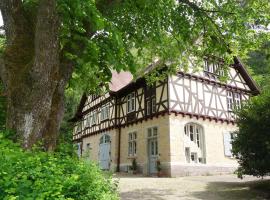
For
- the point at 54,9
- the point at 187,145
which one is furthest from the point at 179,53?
the point at 54,9

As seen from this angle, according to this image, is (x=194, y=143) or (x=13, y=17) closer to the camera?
(x=13, y=17)

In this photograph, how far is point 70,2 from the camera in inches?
248

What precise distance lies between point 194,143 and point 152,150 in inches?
100

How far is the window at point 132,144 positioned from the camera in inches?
838

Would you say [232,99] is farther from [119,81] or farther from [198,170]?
Result: [119,81]

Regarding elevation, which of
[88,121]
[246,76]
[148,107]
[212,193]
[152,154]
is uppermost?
[246,76]

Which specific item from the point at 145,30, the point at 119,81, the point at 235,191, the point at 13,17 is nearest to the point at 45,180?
the point at 13,17

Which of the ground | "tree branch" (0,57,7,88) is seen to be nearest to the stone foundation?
the ground

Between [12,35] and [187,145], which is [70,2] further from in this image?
[187,145]

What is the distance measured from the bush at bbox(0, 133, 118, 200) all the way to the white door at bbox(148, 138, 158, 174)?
580 inches

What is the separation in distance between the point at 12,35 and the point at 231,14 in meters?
7.10

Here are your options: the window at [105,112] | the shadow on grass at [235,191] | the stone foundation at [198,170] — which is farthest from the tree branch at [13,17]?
the window at [105,112]

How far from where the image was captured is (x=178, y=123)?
18281 millimetres

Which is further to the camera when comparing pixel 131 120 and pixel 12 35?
pixel 131 120
